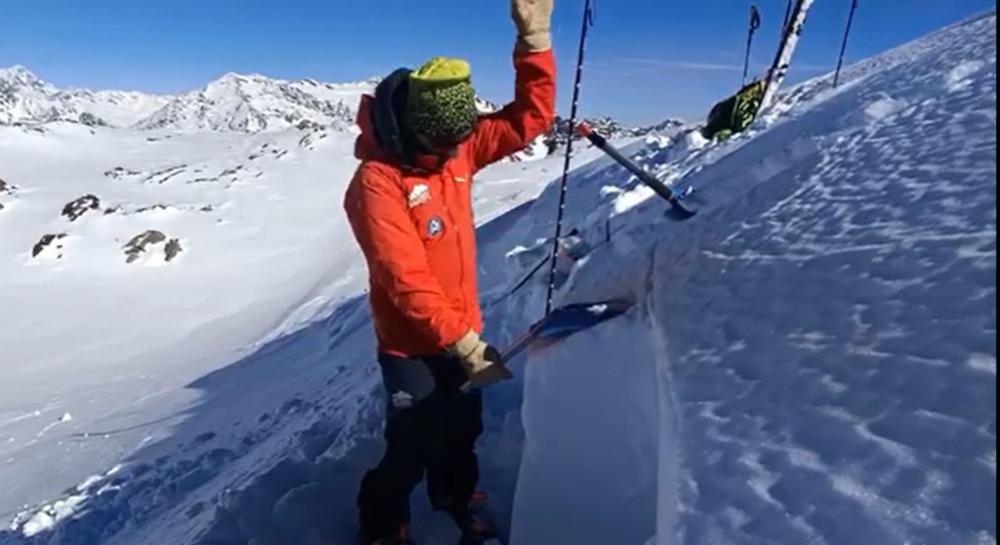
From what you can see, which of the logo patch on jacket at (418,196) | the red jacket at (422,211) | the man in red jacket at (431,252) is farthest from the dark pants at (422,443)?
the logo patch on jacket at (418,196)

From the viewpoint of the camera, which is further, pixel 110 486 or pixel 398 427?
pixel 110 486

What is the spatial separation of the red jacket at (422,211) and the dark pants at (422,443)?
0.37 ft

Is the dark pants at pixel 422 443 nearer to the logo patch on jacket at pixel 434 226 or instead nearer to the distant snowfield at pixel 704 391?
the distant snowfield at pixel 704 391

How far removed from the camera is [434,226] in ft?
11.7

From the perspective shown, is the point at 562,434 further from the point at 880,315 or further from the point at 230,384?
the point at 230,384

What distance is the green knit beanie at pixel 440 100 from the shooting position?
10.8ft

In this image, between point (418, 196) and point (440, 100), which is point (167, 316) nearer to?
point (418, 196)

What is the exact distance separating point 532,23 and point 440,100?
2.06ft

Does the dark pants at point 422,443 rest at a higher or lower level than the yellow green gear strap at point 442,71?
lower

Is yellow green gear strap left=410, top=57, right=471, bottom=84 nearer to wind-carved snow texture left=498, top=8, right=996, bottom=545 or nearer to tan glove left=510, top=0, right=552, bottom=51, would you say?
tan glove left=510, top=0, right=552, bottom=51

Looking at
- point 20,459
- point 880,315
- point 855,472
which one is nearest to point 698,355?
point 880,315

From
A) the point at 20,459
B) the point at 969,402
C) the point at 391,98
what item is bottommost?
the point at 20,459

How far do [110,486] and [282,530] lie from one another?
10.4ft

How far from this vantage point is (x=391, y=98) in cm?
336
